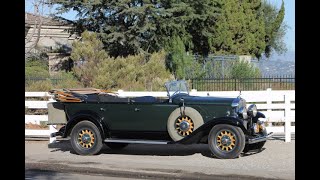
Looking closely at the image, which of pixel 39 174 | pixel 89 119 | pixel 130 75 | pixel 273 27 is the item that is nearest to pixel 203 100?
pixel 89 119

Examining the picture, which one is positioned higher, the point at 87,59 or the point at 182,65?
the point at 87,59

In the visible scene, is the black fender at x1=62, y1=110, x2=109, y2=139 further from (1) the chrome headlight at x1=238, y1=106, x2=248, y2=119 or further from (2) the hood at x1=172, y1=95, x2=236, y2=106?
(1) the chrome headlight at x1=238, y1=106, x2=248, y2=119

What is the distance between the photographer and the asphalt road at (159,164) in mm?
8812

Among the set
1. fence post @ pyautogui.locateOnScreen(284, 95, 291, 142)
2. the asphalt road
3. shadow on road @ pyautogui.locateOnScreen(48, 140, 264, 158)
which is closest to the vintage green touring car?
the asphalt road

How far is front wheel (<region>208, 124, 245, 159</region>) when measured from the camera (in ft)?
32.6

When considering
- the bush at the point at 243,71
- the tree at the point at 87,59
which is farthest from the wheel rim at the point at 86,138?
the bush at the point at 243,71

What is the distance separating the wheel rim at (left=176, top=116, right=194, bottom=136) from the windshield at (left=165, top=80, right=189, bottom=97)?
31.5 inches

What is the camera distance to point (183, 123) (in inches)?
404

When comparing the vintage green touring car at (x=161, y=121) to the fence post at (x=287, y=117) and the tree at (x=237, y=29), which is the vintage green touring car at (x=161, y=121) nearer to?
the fence post at (x=287, y=117)

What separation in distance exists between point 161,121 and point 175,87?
1.06 meters

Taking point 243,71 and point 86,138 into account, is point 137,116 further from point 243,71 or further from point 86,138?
point 243,71

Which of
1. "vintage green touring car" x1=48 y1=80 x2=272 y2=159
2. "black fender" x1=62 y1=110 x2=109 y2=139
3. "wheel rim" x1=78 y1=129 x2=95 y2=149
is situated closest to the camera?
"vintage green touring car" x1=48 y1=80 x2=272 y2=159

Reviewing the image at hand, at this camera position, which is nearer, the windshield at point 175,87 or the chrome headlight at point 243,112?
the chrome headlight at point 243,112
